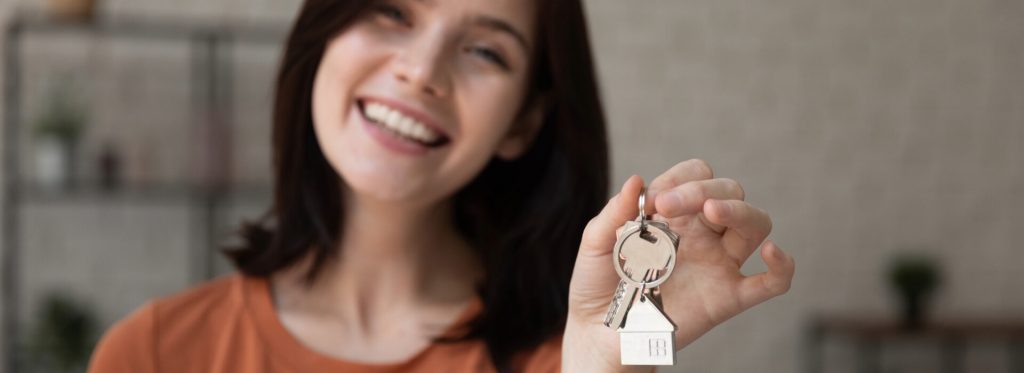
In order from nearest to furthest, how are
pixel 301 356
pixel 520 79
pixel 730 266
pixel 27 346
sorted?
pixel 730 266 < pixel 520 79 < pixel 301 356 < pixel 27 346

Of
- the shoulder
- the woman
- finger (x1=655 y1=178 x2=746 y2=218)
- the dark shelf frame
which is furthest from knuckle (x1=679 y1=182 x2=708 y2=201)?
the dark shelf frame

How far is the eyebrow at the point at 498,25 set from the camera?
119 centimetres

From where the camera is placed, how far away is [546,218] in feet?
4.42

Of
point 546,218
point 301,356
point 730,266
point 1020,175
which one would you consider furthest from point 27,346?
point 1020,175

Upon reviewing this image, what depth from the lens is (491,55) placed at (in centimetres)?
122

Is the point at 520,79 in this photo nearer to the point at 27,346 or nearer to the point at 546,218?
the point at 546,218

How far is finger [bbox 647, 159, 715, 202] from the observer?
2.56 feet

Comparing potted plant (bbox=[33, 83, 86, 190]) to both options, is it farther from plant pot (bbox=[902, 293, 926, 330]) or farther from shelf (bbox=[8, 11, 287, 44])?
plant pot (bbox=[902, 293, 926, 330])

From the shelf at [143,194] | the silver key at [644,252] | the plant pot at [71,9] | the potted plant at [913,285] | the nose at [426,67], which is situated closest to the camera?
the silver key at [644,252]

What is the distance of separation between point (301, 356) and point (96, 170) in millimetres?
2244

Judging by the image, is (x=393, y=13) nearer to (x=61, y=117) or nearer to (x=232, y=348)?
(x=232, y=348)

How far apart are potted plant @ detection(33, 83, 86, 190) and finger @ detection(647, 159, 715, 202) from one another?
280 cm

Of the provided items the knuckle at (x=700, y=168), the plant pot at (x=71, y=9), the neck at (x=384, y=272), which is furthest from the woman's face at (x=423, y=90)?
the plant pot at (x=71, y=9)

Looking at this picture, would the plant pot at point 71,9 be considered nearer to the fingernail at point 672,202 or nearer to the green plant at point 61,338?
the green plant at point 61,338
